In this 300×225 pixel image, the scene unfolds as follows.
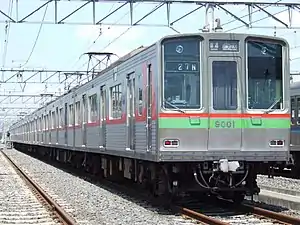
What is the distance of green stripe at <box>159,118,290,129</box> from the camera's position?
34.1ft

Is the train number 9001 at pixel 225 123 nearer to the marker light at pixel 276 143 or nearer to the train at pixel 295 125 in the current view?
the marker light at pixel 276 143

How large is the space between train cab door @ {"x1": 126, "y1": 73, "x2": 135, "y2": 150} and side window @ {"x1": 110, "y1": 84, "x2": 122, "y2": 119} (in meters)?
0.81

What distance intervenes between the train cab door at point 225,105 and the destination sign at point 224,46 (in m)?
0.15

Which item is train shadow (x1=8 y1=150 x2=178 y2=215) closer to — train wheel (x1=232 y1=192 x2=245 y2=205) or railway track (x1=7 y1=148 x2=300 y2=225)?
railway track (x1=7 y1=148 x2=300 y2=225)

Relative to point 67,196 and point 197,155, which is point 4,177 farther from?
point 197,155

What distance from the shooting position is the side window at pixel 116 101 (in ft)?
45.6

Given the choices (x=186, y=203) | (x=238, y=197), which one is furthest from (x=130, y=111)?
(x=238, y=197)

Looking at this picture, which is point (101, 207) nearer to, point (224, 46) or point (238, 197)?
point (238, 197)

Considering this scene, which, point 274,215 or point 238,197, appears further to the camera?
point 238,197

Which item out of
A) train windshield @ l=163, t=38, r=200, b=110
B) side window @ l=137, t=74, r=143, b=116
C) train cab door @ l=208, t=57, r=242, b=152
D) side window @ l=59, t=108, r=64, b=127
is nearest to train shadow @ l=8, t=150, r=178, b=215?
train cab door @ l=208, t=57, r=242, b=152

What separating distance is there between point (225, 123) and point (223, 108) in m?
0.26

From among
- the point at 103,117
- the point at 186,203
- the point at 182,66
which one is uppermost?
the point at 182,66

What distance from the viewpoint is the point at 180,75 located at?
10617 millimetres

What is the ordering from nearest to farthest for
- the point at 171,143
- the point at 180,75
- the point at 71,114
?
the point at 171,143
the point at 180,75
the point at 71,114
